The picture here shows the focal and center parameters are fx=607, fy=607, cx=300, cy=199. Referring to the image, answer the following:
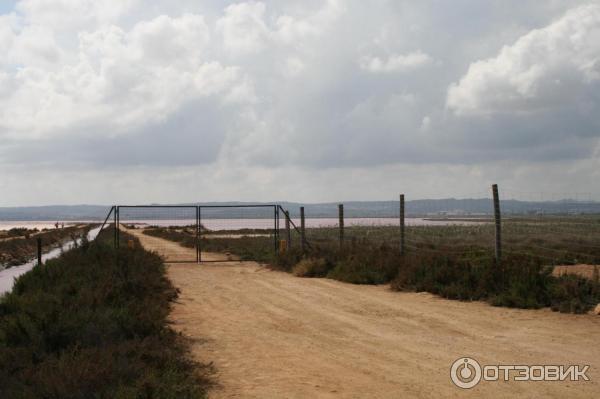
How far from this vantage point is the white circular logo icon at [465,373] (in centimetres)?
743

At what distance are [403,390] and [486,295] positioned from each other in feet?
25.9

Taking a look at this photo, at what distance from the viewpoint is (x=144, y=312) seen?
1059cm

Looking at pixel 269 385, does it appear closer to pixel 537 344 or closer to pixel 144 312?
pixel 144 312

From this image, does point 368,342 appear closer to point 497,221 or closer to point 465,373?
point 465,373

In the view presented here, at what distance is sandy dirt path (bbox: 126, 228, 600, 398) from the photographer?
7.29 meters

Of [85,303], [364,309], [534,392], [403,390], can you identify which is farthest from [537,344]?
[85,303]

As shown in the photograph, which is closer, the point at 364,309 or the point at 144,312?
the point at 144,312

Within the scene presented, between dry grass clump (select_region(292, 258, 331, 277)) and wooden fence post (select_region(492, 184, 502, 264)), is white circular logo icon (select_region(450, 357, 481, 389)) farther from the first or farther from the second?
dry grass clump (select_region(292, 258, 331, 277))
